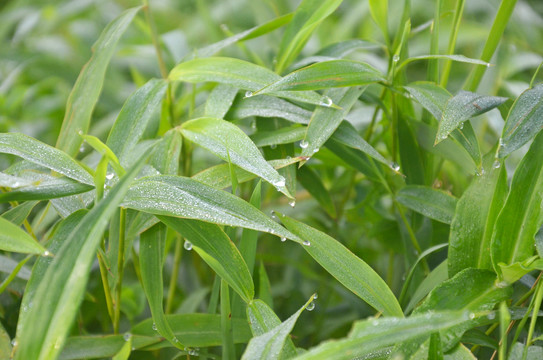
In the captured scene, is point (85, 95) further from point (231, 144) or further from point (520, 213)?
point (520, 213)

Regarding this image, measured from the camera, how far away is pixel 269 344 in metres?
0.33

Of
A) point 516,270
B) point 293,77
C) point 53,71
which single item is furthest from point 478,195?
point 53,71

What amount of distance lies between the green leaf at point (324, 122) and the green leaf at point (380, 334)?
6.5 inches

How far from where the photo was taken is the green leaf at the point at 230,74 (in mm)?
468

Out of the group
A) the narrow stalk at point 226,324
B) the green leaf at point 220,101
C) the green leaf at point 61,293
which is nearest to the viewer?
the green leaf at point 61,293

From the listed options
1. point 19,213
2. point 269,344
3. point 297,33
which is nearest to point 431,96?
point 297,33

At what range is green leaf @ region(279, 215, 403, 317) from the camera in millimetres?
390

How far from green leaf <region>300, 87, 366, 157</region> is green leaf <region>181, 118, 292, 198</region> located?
48 mm

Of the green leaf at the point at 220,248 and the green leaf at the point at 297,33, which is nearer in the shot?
the green leaf at the point at 220,248

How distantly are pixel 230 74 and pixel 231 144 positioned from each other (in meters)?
0.10

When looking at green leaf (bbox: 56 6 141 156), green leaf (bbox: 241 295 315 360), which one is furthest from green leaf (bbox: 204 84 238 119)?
green leaf (bbox: 241 295 315 360)

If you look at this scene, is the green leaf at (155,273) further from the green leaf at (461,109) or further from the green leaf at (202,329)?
the green leaf at (461,109)

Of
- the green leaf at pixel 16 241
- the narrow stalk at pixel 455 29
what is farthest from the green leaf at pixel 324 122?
the green leaf at pixel 16 241

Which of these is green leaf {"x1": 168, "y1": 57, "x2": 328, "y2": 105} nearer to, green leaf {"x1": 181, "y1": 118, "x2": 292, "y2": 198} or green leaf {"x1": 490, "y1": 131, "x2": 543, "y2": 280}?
green leaf {"x1": 181, "y1": 118, "x2": 292, "y2": 198}
